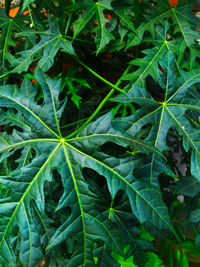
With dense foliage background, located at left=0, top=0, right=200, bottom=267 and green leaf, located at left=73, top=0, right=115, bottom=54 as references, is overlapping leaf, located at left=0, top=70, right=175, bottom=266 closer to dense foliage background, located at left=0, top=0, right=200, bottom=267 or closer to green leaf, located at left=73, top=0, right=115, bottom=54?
dense foliage background, located at left=0, top=0, right=200, bottom=267

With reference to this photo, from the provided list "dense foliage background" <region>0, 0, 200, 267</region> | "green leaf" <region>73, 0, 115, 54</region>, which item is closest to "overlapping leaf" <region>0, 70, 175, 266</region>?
"dense foliage background" <region>0, 0, 200, 267</region>

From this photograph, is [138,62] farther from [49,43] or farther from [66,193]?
[66,193]

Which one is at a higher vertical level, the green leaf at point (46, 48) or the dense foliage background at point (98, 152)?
the green leaf at point (46, 48)

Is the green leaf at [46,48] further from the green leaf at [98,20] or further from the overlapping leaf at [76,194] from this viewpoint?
the overlapping leaf at [76,194]

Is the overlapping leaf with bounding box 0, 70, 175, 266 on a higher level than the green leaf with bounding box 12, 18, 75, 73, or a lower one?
lower

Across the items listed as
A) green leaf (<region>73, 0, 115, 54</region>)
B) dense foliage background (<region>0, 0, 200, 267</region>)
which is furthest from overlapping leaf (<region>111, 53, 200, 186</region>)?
green leaf (<region>73, 0, 115, 54</region>)

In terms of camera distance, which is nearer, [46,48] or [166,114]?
[166,114]

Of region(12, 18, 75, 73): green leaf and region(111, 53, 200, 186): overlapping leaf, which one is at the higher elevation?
region(12, 18, 75, 73): green leaf

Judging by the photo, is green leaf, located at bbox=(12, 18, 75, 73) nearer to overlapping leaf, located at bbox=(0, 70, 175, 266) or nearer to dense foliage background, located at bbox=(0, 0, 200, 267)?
dense foliage background, located at bbox=(0, 0, 200, 267)

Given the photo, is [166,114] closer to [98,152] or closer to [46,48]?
[98,152]

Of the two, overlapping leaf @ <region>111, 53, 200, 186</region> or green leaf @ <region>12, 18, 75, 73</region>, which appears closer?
overlapping leaf @ <region>111, 53, 200, 186</region>

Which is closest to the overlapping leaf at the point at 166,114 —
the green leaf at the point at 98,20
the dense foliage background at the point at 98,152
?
the dense foliage background at the point at 98,152

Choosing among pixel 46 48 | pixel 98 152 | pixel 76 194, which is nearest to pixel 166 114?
pixel 98 152

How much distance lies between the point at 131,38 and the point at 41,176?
0.52 meters
